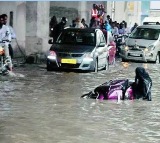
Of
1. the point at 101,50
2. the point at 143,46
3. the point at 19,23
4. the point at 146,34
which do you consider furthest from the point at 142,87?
the point at 146,34

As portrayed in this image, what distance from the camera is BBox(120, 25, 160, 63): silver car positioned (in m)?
23.1

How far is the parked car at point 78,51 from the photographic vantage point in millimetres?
17625

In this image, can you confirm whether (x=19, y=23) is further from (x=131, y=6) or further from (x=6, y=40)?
(x=131, y=6)

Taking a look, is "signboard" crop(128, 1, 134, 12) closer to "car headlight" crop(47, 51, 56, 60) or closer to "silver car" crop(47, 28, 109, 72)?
"silver car" crop(47, 28, 109, 72)

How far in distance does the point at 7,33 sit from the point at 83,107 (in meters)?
6.30

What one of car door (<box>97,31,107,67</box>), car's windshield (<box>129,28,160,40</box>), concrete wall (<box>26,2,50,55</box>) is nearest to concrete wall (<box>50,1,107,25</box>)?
car's windshield (<box>129,28,160,40</box>)

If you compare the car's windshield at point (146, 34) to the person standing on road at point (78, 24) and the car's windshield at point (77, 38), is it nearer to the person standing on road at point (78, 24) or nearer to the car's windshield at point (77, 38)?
the person standing on road at point (78, 24)

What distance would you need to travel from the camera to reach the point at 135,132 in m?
8.58

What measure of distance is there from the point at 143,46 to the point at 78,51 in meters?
6.14

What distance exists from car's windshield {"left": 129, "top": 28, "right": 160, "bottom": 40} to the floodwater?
349 inches

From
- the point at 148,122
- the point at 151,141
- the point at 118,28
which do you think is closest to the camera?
the point at 151,141

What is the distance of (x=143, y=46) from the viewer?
2314 centimetres

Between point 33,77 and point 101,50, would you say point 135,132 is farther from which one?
point 101,50

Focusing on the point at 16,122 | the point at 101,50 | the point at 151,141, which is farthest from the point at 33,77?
the point at 151,141
